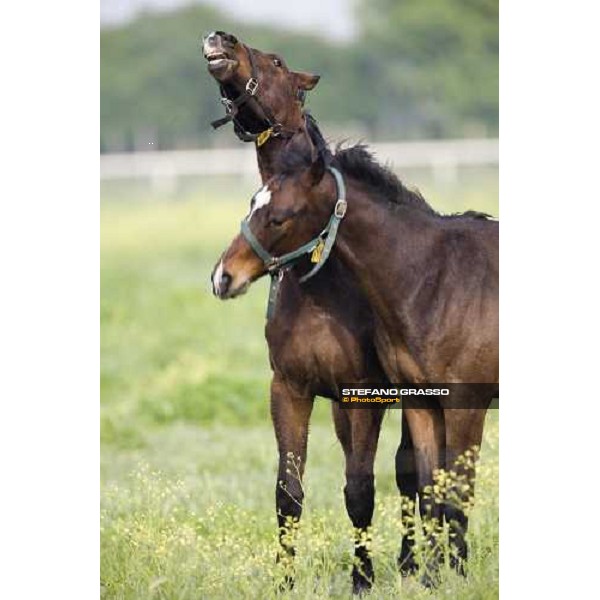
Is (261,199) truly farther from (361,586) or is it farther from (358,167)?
(361,586)

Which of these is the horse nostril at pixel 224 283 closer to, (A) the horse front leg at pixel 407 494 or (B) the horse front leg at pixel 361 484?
(B) the horse front leg at pixel 361 484

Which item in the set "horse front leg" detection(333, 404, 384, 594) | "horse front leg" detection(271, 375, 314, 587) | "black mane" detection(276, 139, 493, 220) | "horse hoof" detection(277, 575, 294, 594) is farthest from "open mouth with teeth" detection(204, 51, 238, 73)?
"horse hoof" detection(277, 575, 294, 594)

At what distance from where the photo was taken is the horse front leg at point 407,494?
5.18 m

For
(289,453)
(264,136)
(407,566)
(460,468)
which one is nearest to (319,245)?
(264,136)

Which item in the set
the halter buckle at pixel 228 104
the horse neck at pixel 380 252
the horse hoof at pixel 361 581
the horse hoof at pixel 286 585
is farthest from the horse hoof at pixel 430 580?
the halter buckle at pixel 228 104

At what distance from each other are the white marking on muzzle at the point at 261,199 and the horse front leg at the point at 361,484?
795 mm

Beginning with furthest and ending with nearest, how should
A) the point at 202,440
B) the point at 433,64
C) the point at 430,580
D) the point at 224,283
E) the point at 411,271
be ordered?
the point at 202,440
the point at 433,64
the point at 430,580
the point at 411,271
the point at 224,283

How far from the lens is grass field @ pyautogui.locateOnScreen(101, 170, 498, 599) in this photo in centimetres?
518

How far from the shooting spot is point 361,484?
203 inches

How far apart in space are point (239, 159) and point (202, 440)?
1996 mm
